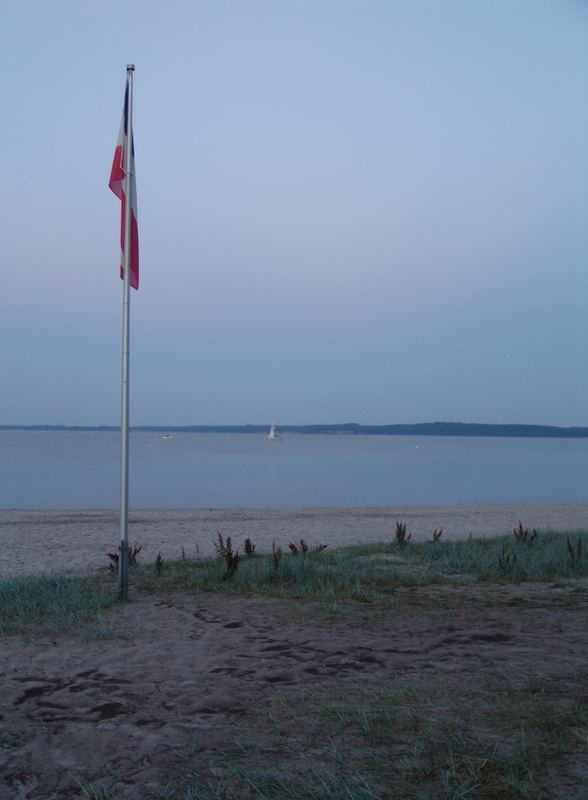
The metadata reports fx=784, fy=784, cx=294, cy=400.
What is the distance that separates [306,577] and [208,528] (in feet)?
35.1

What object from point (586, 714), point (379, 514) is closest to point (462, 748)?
point (586, 714)

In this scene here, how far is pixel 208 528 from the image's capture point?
63.6 feet

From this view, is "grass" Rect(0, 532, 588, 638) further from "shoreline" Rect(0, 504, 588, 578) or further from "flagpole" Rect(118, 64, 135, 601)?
"shoreline" Rect(0, 504, 588, 578)

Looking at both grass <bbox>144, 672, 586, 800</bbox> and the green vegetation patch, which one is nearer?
grass <bbox>144, 672, 586, 800</bbox>

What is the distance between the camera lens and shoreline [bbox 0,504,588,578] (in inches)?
551

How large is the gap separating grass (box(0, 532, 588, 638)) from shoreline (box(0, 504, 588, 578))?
2.35 meters

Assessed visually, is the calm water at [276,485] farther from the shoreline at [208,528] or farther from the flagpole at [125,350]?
the flagpole at [125,350]

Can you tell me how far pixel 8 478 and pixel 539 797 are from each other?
4524 centimetres

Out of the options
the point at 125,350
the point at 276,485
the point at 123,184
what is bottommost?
the point at 276,485

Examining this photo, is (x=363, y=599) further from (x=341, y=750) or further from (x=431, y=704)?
(x=341, y=750)

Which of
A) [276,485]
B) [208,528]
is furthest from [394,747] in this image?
[276,485]

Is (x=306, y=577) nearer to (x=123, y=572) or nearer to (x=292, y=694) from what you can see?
(x=123, y=572)

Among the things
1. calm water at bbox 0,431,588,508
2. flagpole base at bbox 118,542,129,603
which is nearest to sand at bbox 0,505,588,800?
flagpole base at bbox 118,542,129,603

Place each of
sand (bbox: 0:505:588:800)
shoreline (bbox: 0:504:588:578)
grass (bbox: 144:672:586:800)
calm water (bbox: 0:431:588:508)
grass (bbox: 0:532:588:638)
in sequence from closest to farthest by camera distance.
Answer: grass (bbox: 144:672:586:800) < sand (bbox: 0:505:588:800) < grass (bbox: 0:532:588:638) < shoreline (bbox: 0:504:588:578) < calm water (bbox: 0:431:588:508)
